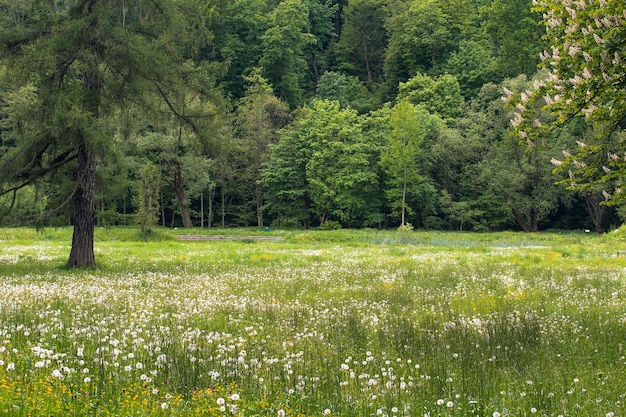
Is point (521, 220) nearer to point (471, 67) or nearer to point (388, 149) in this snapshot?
point (388, 149)

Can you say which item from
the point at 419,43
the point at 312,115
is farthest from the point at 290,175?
the point at 419,43

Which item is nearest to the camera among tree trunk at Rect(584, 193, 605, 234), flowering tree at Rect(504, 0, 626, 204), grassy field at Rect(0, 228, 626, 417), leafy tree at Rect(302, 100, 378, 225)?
grassy field at Rect(0, 228, 626, 417)

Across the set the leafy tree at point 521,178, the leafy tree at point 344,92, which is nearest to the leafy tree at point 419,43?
the leafy tree at point 344,92

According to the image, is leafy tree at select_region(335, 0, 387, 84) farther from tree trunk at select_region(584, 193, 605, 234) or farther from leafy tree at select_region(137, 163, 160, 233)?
leafy tree at select_region(137, 163, 160, 233)

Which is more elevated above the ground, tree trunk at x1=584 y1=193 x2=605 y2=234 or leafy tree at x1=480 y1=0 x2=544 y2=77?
leafy tree at x1=480 y1=0 x2=544 y2=77

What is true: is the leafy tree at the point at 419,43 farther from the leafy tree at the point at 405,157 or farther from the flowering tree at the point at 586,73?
the flowering tree at the point at 586,73

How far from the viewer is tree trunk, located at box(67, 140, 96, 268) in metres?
17.4

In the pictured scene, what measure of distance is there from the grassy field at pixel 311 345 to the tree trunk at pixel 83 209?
2364 mm

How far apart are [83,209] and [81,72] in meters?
4.90

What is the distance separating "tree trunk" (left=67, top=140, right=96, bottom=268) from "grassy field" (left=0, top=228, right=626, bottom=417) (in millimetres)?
2364

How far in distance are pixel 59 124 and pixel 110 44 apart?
137 inches

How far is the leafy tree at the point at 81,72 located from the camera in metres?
15.5

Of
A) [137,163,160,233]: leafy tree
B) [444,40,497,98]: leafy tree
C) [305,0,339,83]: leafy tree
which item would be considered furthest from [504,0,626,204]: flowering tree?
[305,0,339,83]: leafy tree

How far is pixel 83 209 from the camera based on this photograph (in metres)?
17.5
